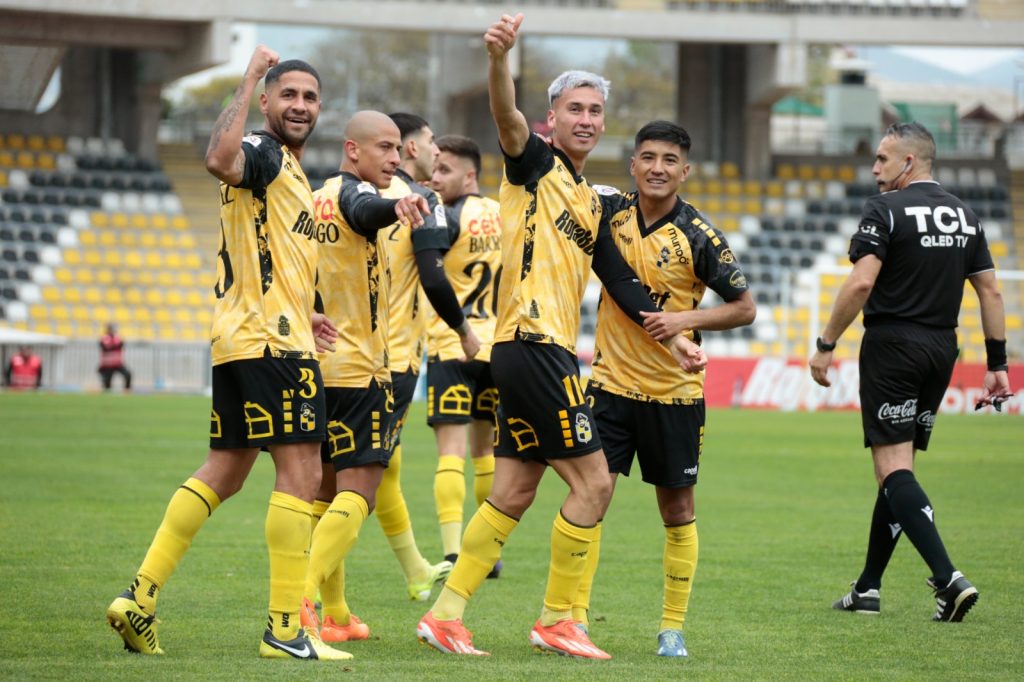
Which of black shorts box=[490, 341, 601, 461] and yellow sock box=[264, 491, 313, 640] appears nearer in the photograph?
yellow sock box=[264, 491, 313, 640]

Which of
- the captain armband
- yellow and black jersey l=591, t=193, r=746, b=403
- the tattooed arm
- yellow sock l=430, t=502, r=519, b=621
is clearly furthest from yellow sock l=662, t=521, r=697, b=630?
the tattooed arm

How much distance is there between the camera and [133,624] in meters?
5.93

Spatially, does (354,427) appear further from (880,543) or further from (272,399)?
(880,543)

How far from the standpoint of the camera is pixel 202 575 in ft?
28.0

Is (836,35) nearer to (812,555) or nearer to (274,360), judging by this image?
(812,555)

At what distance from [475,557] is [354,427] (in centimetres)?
88

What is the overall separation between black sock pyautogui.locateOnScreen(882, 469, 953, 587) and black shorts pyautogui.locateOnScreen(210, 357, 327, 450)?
125 inches

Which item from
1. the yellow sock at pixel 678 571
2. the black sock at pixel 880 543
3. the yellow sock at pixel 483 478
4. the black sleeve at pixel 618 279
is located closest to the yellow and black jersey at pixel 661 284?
the black sleeve at pixel 618 279

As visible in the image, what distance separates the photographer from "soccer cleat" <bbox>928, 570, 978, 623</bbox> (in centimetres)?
714

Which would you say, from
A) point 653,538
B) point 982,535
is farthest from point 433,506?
point 982,535

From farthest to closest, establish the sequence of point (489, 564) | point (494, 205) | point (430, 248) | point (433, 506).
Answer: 1. point (433, 506)
2. point (494, 205)
3. point (430, 248)
4. point (489, 564)

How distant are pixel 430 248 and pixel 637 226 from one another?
3.25 ft

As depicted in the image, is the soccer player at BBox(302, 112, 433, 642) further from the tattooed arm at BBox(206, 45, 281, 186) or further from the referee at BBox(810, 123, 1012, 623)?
the referee at BBox(810, 123, 1012, 623)

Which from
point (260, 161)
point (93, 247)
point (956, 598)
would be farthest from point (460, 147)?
point (93, 247)
